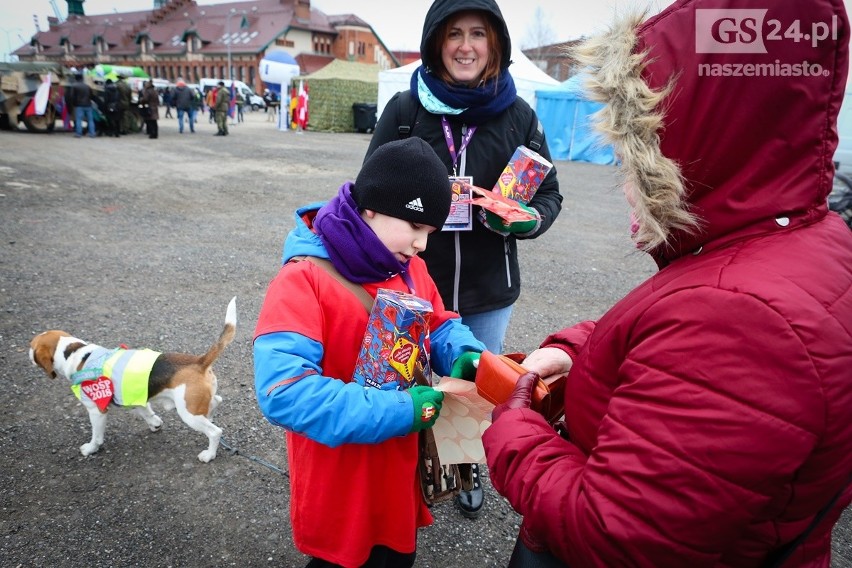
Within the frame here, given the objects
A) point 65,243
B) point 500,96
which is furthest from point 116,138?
point 500,96

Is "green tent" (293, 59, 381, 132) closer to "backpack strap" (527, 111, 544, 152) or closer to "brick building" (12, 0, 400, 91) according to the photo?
"backpack strap" (527, 111, 544, 152)

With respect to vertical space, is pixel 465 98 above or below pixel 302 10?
below

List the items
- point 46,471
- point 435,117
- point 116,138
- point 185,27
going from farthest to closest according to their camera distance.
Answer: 1. point 185,27
2. point 116,138
3. point 46,471
4. point 435,117

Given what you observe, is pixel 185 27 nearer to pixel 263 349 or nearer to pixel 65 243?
pixel 65 243

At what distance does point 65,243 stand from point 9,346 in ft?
9.31

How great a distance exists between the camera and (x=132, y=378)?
273cm

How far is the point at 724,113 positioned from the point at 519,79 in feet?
58.8

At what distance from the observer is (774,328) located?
2.62 ft

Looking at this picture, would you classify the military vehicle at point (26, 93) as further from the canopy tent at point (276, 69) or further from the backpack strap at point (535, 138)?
the backpack strap at point (535, 138)

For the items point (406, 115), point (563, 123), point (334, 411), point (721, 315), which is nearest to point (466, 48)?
point (406, 115)

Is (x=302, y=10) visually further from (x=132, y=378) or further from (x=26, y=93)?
(x=132, y=378)

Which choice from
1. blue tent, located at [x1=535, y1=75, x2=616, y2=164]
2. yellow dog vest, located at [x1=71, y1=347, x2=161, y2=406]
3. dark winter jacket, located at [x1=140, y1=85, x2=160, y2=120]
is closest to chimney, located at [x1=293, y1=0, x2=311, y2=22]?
dark winter jacket, located at [x1=140, y1=85, x2=160, y2=120]

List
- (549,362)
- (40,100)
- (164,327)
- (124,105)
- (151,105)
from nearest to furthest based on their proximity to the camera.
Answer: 1. (549,362)
2. (164,327)
3. (40,100)
4. (124,105)
5. (151,105)

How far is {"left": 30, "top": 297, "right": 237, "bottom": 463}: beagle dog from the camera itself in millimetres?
2742
